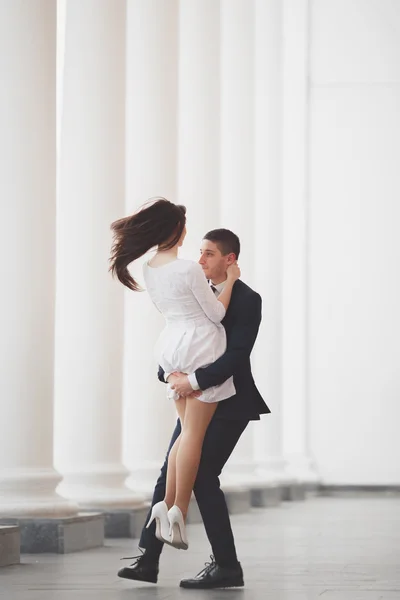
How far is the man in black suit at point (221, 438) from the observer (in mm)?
13062

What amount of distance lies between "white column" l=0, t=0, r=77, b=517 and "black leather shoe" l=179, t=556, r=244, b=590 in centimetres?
511

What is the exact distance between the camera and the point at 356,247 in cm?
4356

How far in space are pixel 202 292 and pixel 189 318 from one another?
43cm

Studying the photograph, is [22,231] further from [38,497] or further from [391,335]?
[391,335]

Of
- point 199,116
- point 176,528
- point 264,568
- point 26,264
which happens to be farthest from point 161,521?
point 199,116

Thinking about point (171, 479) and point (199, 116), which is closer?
point (171, 479)

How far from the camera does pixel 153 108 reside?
24578 mm

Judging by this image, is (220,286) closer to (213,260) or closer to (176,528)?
(213,260)

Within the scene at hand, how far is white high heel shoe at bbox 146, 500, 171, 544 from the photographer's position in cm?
1277

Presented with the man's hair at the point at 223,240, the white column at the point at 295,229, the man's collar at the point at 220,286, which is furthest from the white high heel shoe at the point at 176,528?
the white column at the point at 295,229

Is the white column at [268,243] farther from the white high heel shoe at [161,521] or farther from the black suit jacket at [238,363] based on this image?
the white high heel shoe at [161,521]

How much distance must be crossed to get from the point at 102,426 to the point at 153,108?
6878mm

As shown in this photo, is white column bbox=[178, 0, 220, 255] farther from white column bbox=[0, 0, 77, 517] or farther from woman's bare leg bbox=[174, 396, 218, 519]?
woman's bare leg bbox=[174, 396, 218, 519]

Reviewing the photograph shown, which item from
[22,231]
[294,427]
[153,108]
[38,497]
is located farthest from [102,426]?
[294,427]
